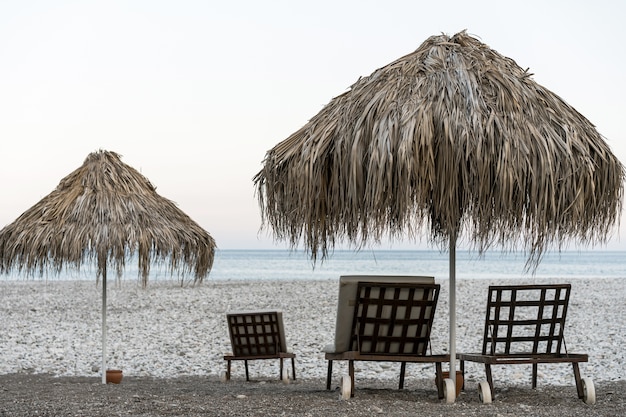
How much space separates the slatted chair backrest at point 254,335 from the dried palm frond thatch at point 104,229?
58 centimetres

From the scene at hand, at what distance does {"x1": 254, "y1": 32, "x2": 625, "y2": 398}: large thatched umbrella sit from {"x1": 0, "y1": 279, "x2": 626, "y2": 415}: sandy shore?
1146 mm

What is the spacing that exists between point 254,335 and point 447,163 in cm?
338

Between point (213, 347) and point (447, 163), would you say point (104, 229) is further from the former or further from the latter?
point (213, 347)

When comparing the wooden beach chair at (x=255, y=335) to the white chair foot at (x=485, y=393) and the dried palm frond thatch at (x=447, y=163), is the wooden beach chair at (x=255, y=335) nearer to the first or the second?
the dried palm frond thatch at (x=447, y=163)

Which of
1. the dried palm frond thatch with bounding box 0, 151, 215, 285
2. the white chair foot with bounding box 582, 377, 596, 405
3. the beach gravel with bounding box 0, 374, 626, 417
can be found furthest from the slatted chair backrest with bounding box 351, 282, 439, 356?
the dried palm frond thatch with bounding box 0, 151, 215, 285

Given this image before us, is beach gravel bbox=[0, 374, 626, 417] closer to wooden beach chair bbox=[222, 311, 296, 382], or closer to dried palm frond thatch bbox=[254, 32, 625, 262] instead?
dried palm frond thatch bbox=[254, 32, 625, 262]

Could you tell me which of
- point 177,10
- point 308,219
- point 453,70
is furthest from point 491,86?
point 177,10

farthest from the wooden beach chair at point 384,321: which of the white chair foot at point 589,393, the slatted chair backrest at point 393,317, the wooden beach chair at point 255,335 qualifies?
the wooden beach chair at point 255,335

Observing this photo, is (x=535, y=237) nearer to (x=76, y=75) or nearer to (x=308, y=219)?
(x=308, y=219)

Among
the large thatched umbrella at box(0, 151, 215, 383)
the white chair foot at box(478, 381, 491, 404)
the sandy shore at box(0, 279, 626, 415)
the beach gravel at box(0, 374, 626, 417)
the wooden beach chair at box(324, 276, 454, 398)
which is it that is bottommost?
the sandy shore at box(0, 279, 626, 415)

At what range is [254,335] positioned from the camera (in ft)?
24.6

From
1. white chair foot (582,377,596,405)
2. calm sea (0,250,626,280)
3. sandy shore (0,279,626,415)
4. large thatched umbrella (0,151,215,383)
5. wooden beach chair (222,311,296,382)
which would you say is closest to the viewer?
white chair foot (582,377,596,405)

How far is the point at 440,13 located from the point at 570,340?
5017mm

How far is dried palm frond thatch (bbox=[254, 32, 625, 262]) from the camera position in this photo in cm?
477
